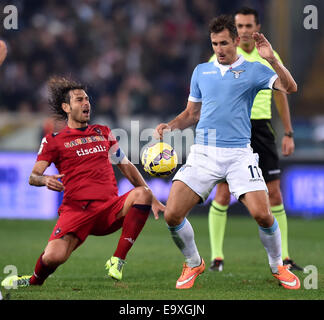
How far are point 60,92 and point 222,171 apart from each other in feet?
5.39

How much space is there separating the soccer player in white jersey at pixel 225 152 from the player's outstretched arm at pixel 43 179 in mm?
962

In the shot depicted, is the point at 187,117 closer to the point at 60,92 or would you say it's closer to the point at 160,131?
the point at 160,131

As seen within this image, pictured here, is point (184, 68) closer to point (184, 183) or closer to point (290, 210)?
point (290, 210)

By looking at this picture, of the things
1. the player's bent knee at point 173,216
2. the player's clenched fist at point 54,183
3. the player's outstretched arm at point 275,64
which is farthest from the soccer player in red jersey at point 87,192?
the player's outstretched arm at point 275,64

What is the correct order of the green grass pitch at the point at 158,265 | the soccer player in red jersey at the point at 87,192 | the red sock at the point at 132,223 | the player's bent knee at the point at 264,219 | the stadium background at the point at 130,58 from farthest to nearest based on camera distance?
the stadium background at the point at 130,58, the red sock at the point at 132,223, the soccer player in red jersey at the point at 87,192, the player's bent knee at the point at 264,219, the green grass pitch at the point at 158,265

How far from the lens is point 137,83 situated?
16.7 metres

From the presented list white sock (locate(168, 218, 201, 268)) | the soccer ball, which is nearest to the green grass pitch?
white sock (locate(168, 218, 201, 268))

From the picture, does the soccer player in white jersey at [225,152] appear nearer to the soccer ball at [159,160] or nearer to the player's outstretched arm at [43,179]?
the soccer ball at [159,160]

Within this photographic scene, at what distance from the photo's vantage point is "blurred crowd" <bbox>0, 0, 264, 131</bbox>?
637 inches

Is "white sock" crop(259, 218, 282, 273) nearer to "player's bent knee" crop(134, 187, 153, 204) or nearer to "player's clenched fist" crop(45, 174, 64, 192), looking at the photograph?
"player's bent knee" crop(134, 187, 153, 204)

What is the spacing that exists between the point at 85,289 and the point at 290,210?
24.9 feet

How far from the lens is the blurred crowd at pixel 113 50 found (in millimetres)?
16188

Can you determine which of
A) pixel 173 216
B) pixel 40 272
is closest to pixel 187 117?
pixel 173 216
